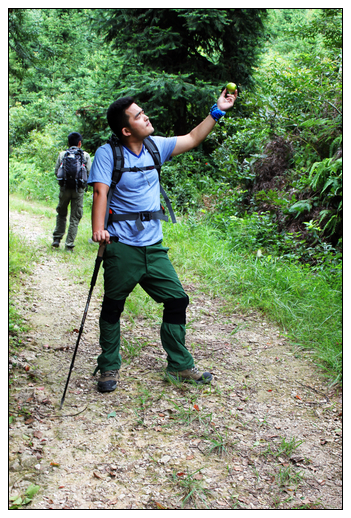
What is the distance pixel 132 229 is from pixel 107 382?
134cm

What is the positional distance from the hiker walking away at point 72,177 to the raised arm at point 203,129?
161 inches

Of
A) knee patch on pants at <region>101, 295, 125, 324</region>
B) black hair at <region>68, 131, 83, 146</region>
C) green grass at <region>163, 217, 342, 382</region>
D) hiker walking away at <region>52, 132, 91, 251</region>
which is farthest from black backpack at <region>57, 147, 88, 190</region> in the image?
knee patch on pants at <region>101, 295, 125, 324</region>

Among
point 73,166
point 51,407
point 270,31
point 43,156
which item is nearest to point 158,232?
point 51,407

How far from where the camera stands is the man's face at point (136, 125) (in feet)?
11.0

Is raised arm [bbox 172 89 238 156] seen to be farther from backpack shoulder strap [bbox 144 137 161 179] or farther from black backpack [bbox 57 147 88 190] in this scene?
black backpack [bbox 57 147 88 190]

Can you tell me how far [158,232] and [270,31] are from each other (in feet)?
30.0

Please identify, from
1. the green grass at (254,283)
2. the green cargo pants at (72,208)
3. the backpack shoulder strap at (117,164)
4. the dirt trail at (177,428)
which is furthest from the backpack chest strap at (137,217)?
the green cargo pants at (72,208)

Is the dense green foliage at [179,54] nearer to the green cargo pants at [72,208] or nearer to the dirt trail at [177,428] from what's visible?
the green cargo pants at [72,208]

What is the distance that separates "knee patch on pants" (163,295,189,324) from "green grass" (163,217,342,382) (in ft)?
4.90

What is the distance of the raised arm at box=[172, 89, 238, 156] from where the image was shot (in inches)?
140

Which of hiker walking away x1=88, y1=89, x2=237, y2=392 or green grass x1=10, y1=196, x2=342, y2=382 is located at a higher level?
hiker walking away x1=88, y1=89, x2=237, y2=392

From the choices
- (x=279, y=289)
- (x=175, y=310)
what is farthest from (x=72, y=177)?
(x=175, y=310)

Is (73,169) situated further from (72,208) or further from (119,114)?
(119,114)

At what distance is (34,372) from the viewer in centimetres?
384
